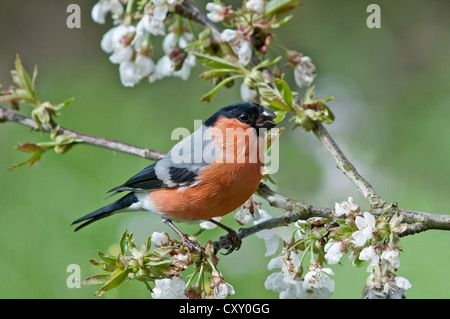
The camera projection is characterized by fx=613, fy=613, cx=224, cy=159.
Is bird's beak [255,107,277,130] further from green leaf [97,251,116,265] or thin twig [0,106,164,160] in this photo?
green leaf [97,251,116,265]

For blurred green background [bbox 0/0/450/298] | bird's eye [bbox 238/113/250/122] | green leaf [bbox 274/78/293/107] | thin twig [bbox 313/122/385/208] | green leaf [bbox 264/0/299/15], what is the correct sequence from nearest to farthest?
1. thin twig [bbox 313/122/385/208]
2. green leaf [bbox 274/78/293/107]
3. bird's eye [bbox 238/113/250/122]
4. green leaf [bbox 264/0/299/15]
5. blurred green background [bbox 0/0/450/298]

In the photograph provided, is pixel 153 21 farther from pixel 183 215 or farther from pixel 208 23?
pixel 183 215

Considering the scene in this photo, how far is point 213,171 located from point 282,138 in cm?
190

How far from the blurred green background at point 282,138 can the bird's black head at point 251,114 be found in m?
0.97

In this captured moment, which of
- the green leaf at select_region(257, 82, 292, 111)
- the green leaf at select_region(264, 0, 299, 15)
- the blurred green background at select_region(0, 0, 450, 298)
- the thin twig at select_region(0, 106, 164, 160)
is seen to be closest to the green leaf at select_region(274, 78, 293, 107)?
the green leaf at select_region(257, 82, 292, 111)

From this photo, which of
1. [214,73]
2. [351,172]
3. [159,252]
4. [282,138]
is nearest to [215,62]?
[214,73]

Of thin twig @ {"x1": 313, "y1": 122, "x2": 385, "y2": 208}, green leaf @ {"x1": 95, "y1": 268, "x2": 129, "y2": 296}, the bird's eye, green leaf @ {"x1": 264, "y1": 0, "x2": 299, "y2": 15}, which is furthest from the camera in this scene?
green leaf @ {"x1": 264, "y1": 0, "x2": 299, "y2": 15}

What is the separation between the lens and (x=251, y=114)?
1.67 metres

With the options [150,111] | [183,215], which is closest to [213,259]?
[183,215]

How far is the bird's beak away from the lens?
1.62 m

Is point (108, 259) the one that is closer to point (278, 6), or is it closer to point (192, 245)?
point (192, 245)

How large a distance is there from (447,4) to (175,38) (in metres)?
3.10

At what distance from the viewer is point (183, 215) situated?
1704 mm

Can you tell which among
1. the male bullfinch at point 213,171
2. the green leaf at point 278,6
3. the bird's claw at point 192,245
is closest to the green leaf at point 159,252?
the bird's claw at point 192,245
